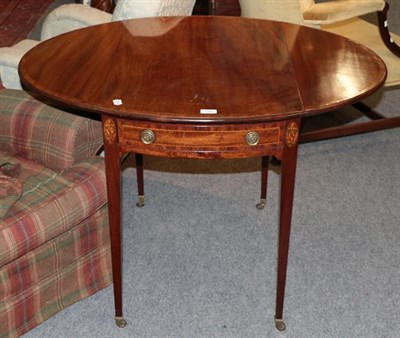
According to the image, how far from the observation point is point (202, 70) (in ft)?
6.14

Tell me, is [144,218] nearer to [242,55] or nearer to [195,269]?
[195,269]

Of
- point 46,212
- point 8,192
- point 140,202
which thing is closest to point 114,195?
point 46,212

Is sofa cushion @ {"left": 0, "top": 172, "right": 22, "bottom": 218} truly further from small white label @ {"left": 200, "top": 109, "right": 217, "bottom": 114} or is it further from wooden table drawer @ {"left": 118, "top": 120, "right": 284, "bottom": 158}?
small white label @ {"left": 200, "top": 109, "right": 217, "bottom": 114}

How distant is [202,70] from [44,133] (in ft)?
1.94

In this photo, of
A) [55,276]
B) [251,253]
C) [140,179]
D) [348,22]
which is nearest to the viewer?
[55,276]

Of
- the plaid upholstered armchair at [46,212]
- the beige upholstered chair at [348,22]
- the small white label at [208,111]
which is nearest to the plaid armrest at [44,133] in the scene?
the plaid upholstered armchair at [46,212]

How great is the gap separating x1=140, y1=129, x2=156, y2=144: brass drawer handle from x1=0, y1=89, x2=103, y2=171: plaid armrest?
402 millimetres

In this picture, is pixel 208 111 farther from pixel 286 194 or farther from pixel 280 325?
pixel 280 325

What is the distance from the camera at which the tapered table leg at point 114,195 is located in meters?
1.72

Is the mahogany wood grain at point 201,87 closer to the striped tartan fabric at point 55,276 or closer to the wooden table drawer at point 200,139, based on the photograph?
the wooden table drawer at point 200,139

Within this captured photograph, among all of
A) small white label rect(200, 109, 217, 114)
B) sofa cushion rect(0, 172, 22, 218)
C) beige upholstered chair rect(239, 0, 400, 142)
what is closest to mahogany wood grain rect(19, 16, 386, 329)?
small white label rect(200, 109, 217, 114)

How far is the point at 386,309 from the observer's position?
7.03 feet

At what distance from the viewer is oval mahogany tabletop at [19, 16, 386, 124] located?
1.64 m

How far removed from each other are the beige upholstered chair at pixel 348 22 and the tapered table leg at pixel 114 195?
52.5 inches
